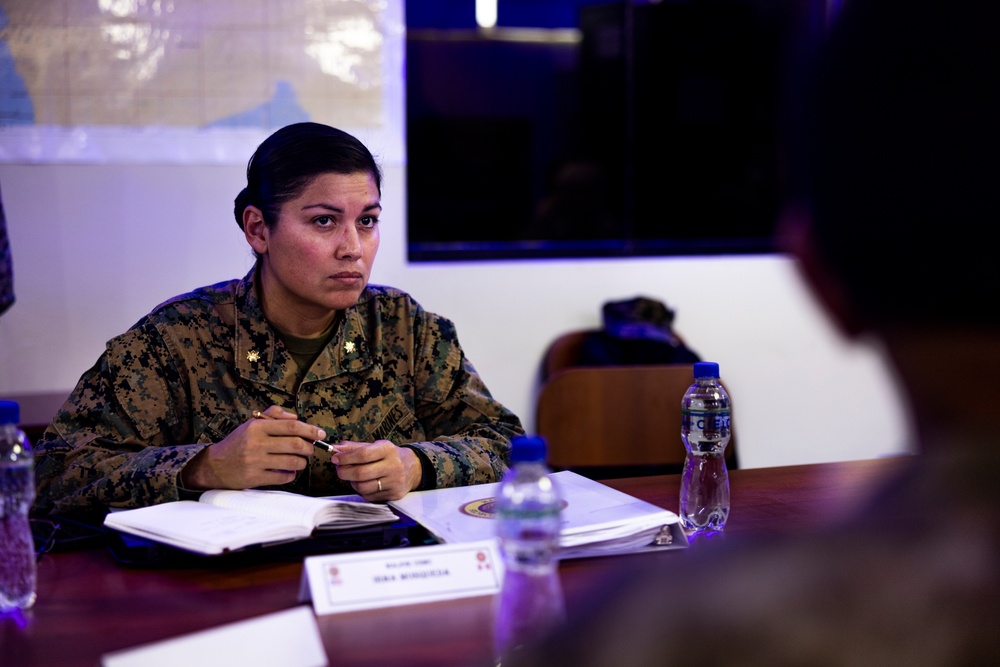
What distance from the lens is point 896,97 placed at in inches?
20.4

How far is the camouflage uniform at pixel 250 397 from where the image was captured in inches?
66.9

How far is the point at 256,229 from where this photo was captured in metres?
2.05

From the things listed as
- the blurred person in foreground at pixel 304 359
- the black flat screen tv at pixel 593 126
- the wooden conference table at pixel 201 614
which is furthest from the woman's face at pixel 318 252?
the black flat screen tv at pixel 593 126

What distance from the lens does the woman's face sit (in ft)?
6.45

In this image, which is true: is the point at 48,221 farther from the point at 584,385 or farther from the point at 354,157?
the point at 584,385

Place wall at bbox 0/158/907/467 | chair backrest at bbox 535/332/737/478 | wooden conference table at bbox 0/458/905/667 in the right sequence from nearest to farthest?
wooden conference table at bbox 0/458/905/667 → chair backrest at bbox 535/332/737/478 → wall at bbox 0/158/907/467

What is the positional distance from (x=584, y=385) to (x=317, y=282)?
1.13 meters

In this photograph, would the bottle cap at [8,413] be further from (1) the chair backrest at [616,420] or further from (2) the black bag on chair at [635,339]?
(2) the black bag on chair at [635,339]

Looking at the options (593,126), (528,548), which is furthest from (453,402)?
(593,126)

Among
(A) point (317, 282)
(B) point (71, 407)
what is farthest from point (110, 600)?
(A) point (317, 282)

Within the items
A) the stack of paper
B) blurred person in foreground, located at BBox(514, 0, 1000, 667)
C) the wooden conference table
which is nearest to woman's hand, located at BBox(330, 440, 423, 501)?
the stack of paper

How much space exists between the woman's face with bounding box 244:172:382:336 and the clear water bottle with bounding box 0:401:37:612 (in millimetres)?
774

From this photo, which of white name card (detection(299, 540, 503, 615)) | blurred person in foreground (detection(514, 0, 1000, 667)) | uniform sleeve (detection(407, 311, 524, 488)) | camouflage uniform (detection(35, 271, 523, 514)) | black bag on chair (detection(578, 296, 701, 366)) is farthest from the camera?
black bag on chair (detection(578, 296, 701, 366))

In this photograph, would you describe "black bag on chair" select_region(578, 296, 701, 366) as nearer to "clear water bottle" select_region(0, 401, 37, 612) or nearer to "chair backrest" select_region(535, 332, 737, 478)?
"chair backrest" select_region(535, 332, 737, 478)
